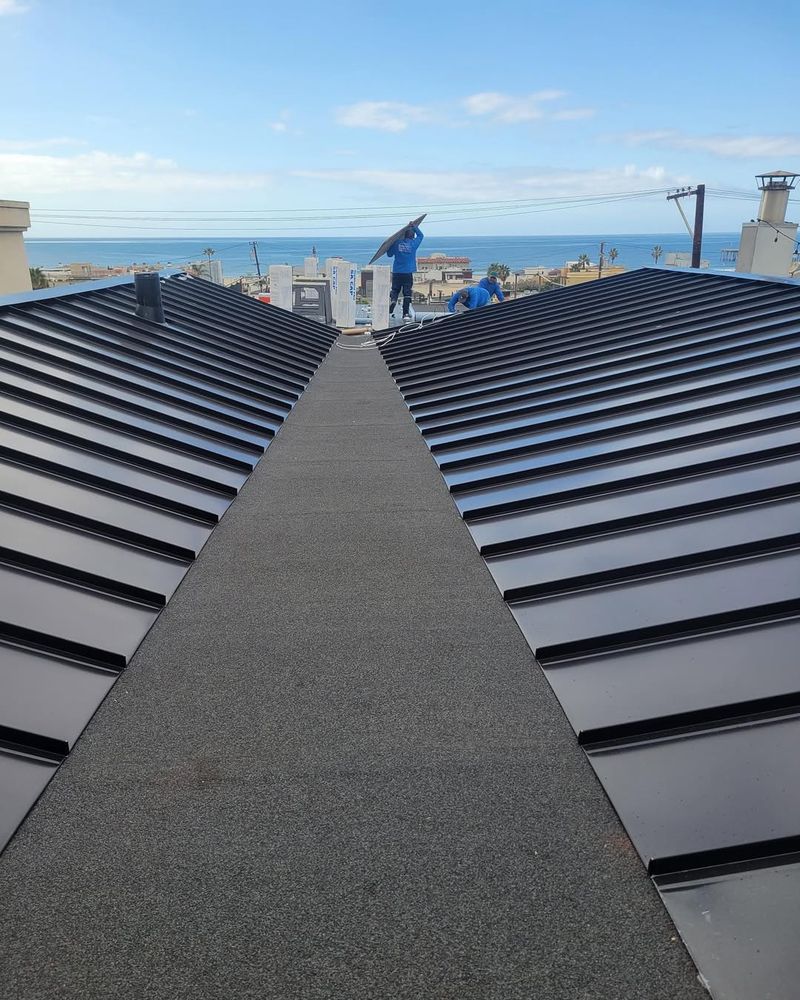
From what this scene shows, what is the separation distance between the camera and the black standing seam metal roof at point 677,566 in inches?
175

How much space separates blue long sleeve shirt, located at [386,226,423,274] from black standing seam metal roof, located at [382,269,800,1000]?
18421 mm

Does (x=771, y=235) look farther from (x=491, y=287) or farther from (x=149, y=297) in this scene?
(x=149, y=297)

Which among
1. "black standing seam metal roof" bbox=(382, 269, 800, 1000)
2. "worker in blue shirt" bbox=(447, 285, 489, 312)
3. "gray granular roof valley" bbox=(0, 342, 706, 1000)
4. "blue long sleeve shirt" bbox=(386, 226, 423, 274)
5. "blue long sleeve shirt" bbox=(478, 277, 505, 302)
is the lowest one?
"gray granular roof valley" bbox=(0, 342, 706, 1000)

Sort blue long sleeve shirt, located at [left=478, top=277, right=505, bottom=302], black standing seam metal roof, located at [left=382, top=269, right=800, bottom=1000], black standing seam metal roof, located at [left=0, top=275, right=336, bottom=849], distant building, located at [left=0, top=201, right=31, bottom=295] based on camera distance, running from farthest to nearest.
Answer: blue long sleeve shirt, located at [left=478, top=277, right=505, bottom=302] < distant building, located at [left=0, top=201, right=31, bottom=295] < black standing seam metal roof, located at [left=0, top=275, right=336, bottom=849] < black standing seam metal roof, located at [left=382, top=269, right=800, bottom=1000]

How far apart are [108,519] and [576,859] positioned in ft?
20.7

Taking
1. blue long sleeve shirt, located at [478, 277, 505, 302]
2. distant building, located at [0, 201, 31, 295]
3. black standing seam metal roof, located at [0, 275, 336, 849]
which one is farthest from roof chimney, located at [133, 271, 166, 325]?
blue long sleeve shirt, located at [478, 277, 505, 302]

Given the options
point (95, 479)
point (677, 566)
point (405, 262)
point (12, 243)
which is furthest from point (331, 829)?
point (405, 262)

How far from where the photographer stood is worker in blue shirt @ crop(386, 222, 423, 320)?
1314 inches

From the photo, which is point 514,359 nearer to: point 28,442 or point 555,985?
point 28,442

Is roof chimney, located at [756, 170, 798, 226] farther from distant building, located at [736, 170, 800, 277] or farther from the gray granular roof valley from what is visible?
the gray granular roof valley

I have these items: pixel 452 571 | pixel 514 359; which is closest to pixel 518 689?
pixel 452 571

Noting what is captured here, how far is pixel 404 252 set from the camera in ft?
112

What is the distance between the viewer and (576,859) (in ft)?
14.7

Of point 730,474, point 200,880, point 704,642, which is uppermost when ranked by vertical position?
point 730,474
